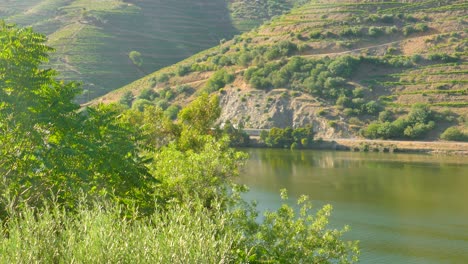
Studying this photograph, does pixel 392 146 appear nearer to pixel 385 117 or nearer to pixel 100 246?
pixel 385 117

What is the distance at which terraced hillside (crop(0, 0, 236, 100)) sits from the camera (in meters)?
123

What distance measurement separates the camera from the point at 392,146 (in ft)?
264

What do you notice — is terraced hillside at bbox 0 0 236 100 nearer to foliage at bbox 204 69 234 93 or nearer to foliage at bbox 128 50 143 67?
foliage at bbox 128 50 143 67

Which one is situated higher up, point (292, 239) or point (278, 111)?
point (292, 239)

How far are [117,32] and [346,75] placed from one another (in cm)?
7557

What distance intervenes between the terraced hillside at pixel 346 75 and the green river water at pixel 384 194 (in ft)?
40.5

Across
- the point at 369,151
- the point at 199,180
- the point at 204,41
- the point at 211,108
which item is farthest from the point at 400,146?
the point at 204,41

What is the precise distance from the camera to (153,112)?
38.3 meters

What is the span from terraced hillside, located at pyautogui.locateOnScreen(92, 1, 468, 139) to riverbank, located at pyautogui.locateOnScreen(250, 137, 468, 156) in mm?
2618

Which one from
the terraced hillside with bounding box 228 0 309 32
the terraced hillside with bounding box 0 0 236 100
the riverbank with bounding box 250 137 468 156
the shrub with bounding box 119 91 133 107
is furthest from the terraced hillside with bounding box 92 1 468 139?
the terraced hillside with bounding box 228 0 309 32

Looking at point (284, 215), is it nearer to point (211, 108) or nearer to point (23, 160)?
point (23, 160)

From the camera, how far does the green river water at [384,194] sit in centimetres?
3212

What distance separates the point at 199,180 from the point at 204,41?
151929 mm

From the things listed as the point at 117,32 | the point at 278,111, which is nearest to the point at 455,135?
the point at 278,111
